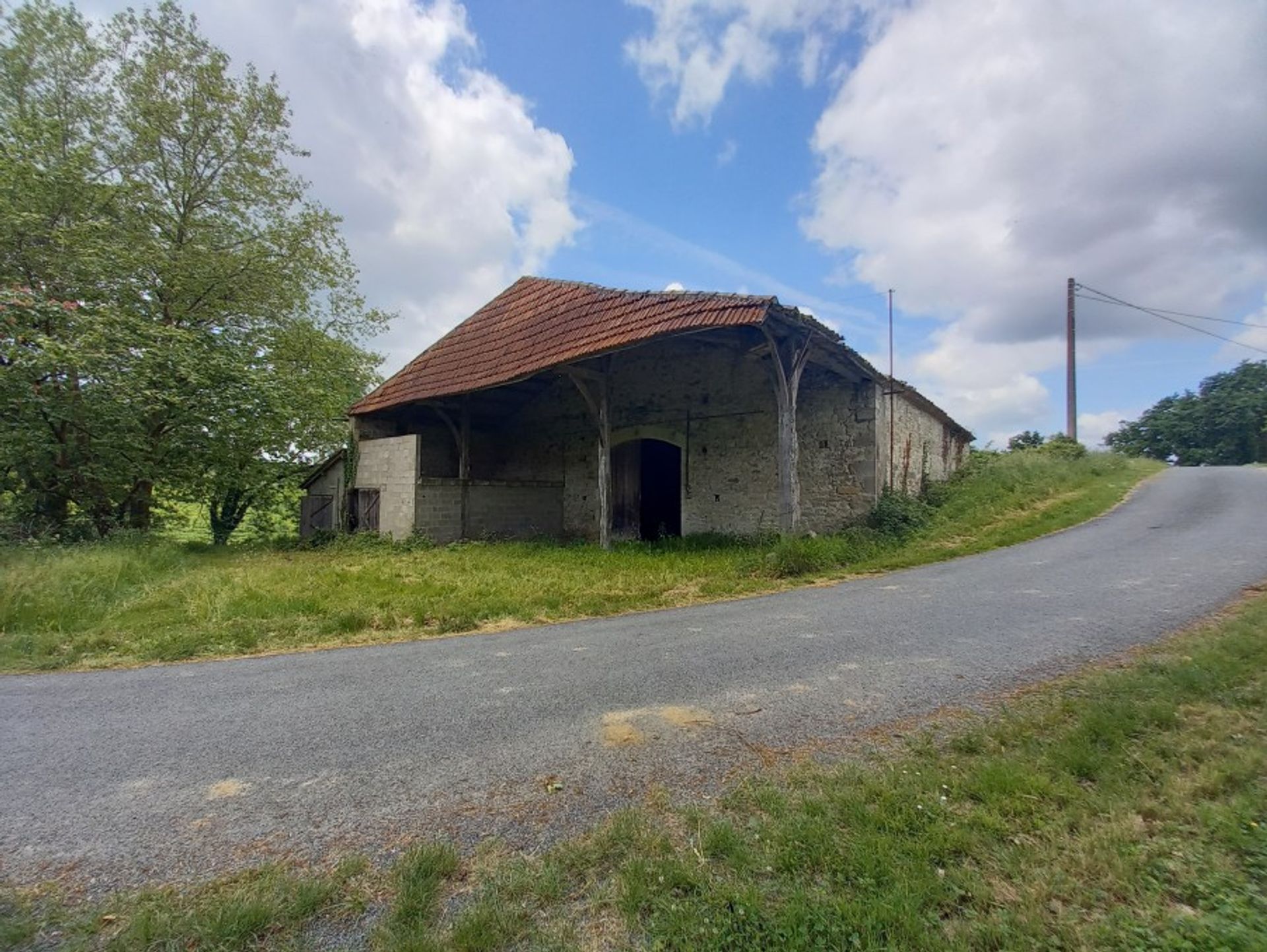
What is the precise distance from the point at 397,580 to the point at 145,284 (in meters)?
9.83

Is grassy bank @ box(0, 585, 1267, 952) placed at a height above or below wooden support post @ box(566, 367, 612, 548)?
below

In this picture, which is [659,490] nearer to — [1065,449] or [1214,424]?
[1065,449]

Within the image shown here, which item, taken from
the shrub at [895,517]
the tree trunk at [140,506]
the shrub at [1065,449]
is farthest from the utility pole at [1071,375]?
the tree trunk at [140,506]

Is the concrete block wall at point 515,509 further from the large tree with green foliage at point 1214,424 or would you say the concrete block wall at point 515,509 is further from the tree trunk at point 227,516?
the large tree with green foliage at point 1214,424

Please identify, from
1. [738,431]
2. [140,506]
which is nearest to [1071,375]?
[738,431]

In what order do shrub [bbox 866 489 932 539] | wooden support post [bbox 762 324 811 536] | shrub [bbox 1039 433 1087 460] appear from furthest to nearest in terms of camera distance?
shrub [bbox 1039 433 1087 460] → shrub [bbox 866 489 932 539] → wooden support post [bbox 762 324 811 536]

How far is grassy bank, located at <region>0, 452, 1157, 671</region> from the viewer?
5.53 meters

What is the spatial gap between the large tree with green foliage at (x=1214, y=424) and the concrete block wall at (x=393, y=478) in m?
39.0

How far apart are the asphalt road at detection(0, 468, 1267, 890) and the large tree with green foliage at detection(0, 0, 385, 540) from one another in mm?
8793

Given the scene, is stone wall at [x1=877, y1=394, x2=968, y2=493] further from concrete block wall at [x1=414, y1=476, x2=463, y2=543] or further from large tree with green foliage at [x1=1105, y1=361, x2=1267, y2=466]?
large tree with green foliage at [x1=1105, y1=361, x2=1267, y2=466]

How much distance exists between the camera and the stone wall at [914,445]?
36.1ft

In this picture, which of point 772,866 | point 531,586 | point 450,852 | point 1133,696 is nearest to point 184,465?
point 531,586

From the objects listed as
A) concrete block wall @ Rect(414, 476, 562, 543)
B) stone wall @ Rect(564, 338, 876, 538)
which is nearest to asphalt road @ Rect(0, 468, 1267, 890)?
stone wall @ Rect(564, 338, 876, 538)

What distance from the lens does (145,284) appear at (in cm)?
1213
